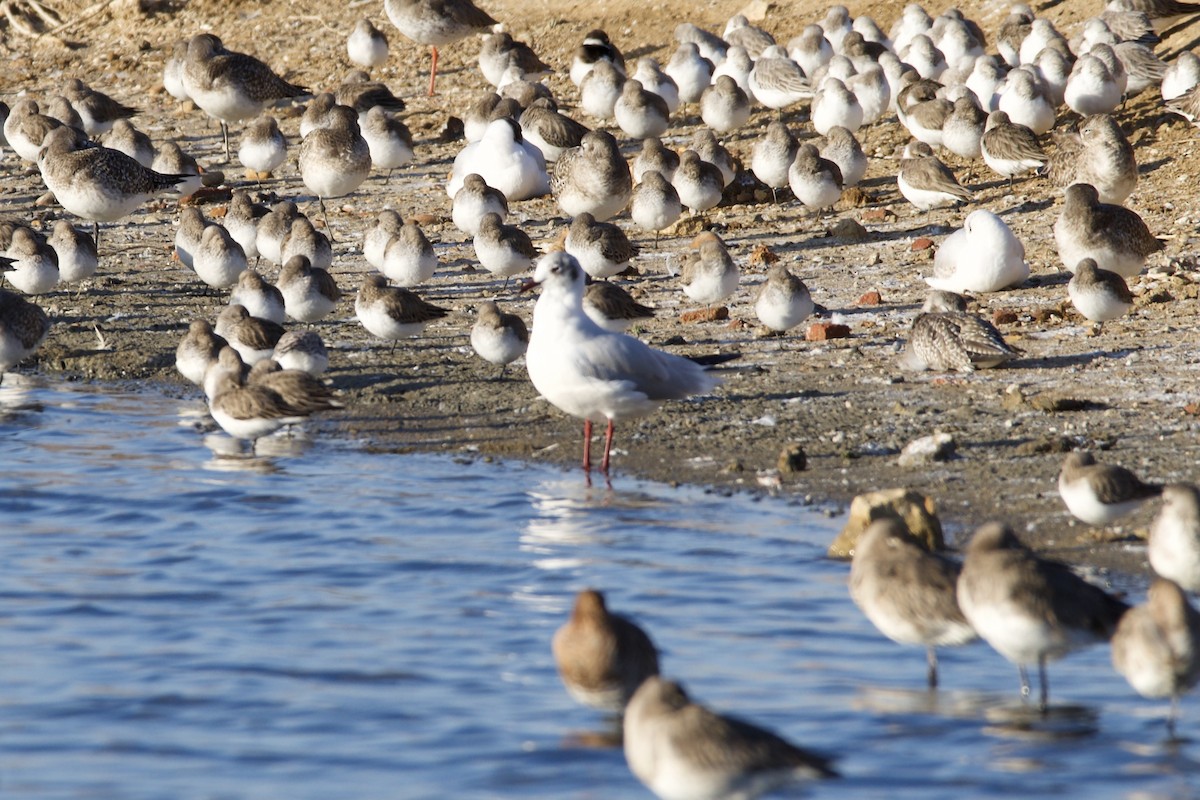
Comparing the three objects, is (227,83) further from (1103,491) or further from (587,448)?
(1103,491)

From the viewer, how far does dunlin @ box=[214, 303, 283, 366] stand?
39.6 feet

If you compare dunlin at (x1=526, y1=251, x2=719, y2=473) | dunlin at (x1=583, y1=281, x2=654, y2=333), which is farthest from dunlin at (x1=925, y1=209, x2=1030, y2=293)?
dunlin at (x1=526, y1=251, x2=719, y2=473)

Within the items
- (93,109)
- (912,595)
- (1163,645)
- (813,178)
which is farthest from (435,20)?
(1163,645)

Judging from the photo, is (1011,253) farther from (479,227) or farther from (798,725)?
(798,725)

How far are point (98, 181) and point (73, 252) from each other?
1.51 m

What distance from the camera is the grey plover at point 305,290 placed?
13055 millimetres

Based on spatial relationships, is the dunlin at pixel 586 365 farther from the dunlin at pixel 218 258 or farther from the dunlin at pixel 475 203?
the dunlin at pixel 475 203

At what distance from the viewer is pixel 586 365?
32.1ft

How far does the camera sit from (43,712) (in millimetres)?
6953

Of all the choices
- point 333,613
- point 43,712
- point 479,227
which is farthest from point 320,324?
point 43,712

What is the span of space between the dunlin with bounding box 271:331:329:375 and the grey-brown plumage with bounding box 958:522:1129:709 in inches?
241

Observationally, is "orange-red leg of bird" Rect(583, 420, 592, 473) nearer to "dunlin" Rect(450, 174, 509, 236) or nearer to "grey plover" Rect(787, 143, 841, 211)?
"dunlin" Rect(450, 174, 509, 236)

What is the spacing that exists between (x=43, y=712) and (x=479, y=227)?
7554 millimetres

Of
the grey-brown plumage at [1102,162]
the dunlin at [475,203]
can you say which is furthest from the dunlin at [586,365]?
the grey-brown plumage at [1102,162]
